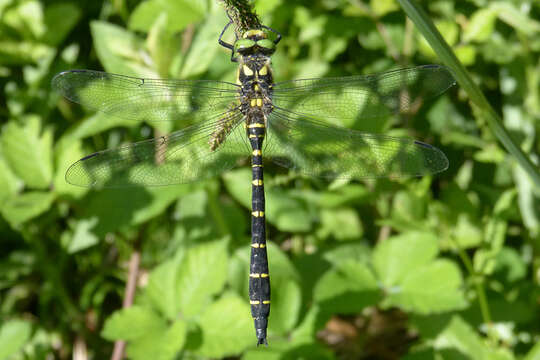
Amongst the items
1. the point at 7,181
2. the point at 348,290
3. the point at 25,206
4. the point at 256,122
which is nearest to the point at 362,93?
the point at 256,122

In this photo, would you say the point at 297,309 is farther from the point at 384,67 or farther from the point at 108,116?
the point at 384,67

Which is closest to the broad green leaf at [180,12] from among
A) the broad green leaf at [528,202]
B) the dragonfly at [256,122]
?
the dragonfly at [256,122]

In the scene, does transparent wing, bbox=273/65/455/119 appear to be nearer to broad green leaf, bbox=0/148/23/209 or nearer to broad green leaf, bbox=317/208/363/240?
broad green leaf, bbox=317/208/363/240

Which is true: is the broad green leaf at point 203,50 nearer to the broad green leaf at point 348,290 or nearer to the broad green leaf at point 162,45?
the broad green leaf at point 162,45

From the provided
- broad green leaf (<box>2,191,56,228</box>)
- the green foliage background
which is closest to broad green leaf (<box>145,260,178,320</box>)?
the green foliage background

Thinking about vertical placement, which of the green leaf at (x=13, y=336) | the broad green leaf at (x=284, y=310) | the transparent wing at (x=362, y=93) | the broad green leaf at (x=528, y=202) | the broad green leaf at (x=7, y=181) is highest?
the transparent wing at (x=362, y=93)
